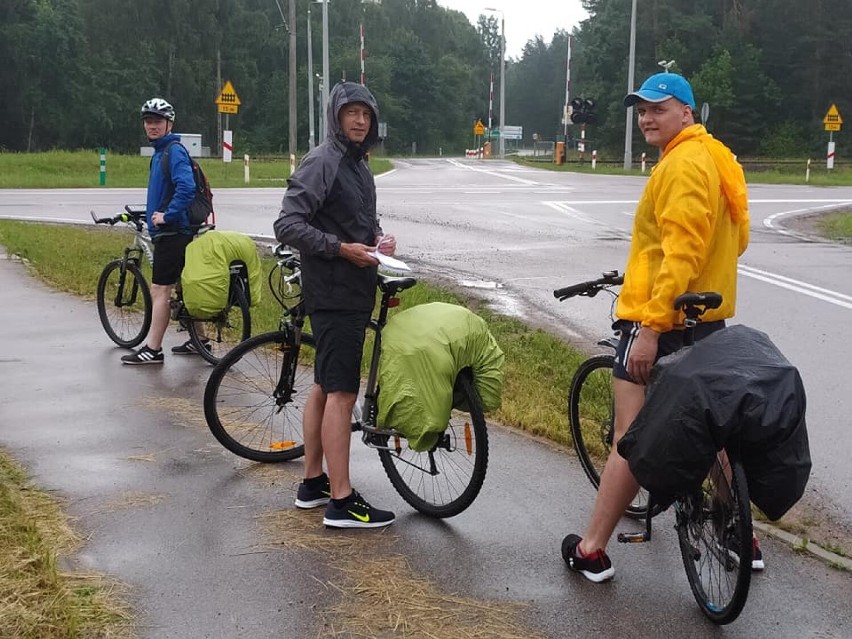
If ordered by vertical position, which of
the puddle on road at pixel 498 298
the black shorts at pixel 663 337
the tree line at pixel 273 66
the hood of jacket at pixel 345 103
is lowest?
the puddle on road at pixel 498 298

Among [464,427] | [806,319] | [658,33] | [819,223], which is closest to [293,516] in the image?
[464,427]

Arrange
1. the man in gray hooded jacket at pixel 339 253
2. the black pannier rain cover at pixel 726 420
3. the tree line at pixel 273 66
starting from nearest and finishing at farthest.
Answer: the black pannier rain cover at pixel 726 420
the man in gray hooded jacket at pixel 339 253
the tree line at pixel 273 66

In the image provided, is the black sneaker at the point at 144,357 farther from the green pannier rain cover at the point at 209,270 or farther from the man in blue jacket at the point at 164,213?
the green pannier rain cover at the point at 209,270

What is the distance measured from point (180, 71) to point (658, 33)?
Answer: 36.2 metres

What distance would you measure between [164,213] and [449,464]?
11.5 ft

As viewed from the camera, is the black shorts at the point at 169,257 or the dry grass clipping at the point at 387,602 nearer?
the dry grass clipping at the point at 387,602

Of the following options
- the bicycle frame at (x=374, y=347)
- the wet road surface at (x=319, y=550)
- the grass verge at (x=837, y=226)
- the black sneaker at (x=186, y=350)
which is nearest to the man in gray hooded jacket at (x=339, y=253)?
the bicycle frame at (x=374, y=347)

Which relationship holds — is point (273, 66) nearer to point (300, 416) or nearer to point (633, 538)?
point (300, 416)

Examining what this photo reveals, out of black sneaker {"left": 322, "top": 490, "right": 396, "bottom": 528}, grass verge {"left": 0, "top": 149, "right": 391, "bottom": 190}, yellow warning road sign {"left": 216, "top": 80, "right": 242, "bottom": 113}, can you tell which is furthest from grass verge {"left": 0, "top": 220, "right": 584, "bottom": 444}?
yellow warning road sign {"left": 216, "top": 80, "right": 242, "bottom": 113}

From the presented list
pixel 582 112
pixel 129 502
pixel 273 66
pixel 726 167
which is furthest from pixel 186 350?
pixel 273 66

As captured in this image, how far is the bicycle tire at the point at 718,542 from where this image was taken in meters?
3.31

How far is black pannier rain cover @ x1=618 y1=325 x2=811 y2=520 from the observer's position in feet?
10.5

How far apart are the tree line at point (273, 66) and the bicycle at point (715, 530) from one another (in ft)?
185

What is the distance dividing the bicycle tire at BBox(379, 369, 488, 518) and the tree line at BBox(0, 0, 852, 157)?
5552 centimetres
